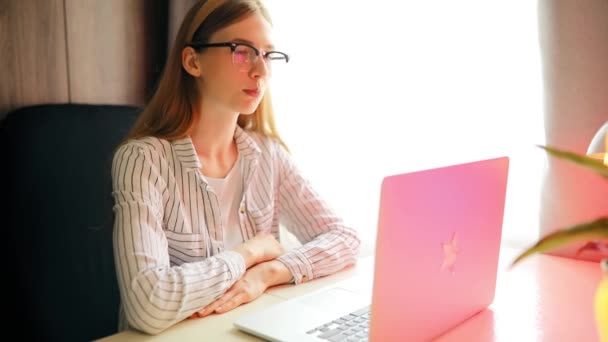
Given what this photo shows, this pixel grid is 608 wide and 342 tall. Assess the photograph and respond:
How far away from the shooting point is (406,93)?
1.53 meters

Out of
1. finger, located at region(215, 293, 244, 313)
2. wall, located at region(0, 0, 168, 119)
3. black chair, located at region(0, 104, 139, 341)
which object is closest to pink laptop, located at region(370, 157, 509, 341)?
finger, located at region(215, 293, 244, 313)

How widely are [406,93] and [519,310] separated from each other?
2.35ft

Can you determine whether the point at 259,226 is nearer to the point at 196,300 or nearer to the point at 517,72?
the point at 196,300

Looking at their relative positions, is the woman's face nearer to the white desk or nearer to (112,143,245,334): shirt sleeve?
(112,143,245,334): shirt sleeve

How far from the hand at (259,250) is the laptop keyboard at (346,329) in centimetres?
30

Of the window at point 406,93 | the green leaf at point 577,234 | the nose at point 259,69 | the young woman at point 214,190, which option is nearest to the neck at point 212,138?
the young woman at point 214,190

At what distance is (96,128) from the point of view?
1.51 meters

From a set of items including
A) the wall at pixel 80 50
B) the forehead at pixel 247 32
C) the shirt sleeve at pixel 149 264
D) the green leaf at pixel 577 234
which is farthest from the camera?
the wall at pixel 80 50

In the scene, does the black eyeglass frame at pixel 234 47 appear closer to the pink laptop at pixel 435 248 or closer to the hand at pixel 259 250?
the hand at pixel 259 250

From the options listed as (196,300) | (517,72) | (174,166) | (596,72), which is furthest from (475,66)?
(196,300)

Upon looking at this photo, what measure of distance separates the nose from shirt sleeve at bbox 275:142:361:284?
11.3 inches

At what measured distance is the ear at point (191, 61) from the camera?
1302 mm

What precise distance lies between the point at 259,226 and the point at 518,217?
0.63 m

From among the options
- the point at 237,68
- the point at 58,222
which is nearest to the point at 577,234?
the point at 237,68
